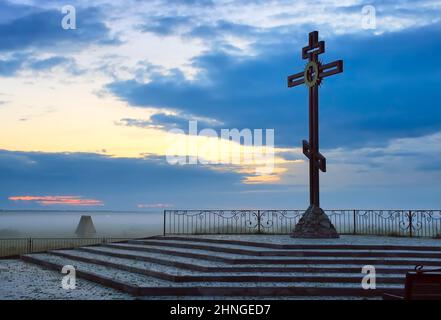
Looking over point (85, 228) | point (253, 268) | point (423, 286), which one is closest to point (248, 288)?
point (253, 268)

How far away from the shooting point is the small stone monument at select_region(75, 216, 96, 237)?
3469 cm

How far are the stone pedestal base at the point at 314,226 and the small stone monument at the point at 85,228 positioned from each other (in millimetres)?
19853

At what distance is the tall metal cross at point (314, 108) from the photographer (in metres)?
19.1

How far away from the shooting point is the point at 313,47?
19.5 m

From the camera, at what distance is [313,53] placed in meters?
19.5

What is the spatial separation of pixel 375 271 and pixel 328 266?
1180 millimetres

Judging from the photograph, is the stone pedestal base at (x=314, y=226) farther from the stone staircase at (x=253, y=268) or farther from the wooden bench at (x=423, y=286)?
the wooden bench at (x=423, y=286)

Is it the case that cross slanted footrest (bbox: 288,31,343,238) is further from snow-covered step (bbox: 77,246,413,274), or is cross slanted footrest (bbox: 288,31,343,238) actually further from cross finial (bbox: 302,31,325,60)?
snow-covered step (bbox: 77,246,413,274)

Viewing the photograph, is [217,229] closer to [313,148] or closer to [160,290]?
[313,148]

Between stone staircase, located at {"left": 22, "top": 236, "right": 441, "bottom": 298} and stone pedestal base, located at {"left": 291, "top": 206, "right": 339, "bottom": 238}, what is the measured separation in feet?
8.44

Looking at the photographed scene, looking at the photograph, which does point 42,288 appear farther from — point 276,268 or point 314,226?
point 314,226

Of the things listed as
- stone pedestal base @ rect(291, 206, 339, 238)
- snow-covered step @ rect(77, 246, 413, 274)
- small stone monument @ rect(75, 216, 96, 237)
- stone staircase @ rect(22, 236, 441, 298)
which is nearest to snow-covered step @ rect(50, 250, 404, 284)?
stone staircase @ rect(22, 236, 441, 298)
